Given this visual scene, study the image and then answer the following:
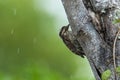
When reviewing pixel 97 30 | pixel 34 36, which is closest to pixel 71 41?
pixel 97 30

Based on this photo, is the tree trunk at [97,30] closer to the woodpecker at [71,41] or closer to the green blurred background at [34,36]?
the woodpecker at [71,41]

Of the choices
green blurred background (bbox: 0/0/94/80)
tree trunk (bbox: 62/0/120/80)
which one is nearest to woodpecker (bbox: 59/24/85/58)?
tree trunk (bbox: 62/0/120/80)

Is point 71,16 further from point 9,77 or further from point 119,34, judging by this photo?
point 9,77

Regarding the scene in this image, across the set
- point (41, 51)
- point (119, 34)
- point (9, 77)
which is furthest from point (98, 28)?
point (41, 51)

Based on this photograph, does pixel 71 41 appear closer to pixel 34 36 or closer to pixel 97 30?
pixel 97 30

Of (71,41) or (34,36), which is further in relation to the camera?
(34,36)

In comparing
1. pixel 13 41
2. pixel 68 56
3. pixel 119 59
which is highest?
pixel 119 59

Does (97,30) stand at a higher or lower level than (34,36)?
higher
